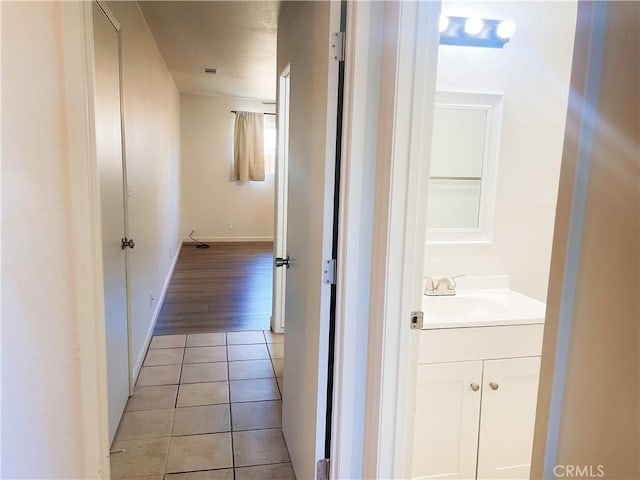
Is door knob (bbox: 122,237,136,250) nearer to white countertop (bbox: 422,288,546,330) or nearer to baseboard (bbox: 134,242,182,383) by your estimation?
baseboard (bbox: 134,242,182,383)

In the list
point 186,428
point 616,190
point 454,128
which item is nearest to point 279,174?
point 454,128

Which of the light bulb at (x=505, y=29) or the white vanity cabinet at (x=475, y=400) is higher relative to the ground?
the light bulb at (x=505, y=29)

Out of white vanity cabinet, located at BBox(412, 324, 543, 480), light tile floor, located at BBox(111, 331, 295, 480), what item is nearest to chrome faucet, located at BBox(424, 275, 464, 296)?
white vanity cabinet, located at BBox(412, 324, 543, 480)

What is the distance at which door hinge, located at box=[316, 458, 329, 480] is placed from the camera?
155cm

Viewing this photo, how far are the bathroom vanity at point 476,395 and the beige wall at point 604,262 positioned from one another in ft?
3.44

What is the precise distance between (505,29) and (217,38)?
2.56 metres

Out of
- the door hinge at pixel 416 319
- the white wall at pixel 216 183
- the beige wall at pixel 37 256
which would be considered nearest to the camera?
the beige wall at pixel 37 256

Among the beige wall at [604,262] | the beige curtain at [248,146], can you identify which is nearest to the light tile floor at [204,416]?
the beige wall at [604,262]

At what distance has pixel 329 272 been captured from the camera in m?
1.42

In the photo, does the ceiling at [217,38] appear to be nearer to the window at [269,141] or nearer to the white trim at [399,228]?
the window at [269,141]

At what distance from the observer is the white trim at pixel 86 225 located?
4.06 ft

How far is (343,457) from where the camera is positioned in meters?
1.46

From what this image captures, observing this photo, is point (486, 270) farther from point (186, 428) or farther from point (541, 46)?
point (186, 428)

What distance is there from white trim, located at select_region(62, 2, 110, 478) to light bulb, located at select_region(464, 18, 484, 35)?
1.43 m
